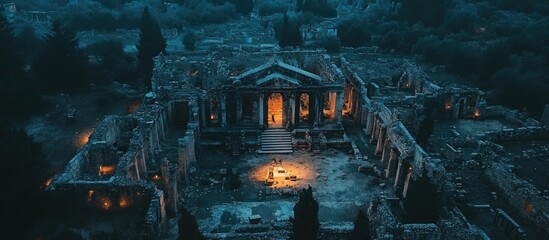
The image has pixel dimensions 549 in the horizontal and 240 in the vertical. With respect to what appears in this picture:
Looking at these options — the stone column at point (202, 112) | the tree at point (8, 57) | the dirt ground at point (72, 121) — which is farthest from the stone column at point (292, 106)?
the tree at point (8, 57)

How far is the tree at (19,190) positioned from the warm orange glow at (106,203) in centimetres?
321

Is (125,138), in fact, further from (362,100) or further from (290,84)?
(362,100)

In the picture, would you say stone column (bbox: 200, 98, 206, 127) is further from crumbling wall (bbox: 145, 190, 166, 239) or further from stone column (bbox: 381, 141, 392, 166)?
stone column (bbox: 381, 141, 392, 166)

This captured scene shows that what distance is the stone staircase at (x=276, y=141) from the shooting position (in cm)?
3659

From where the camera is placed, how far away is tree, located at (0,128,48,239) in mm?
23453

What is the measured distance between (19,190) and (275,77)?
19.7m

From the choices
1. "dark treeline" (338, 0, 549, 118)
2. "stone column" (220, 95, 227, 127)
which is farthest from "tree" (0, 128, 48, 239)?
"dark treeline" (338, 0, 549, 118)

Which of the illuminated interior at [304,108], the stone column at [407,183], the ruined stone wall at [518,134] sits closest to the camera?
the stone column at [407,183]

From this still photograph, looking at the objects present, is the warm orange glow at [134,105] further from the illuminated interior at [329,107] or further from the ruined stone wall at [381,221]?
the ruined stone wall at [381,221]

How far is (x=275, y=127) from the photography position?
38.7 meters

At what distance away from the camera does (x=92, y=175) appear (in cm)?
2888

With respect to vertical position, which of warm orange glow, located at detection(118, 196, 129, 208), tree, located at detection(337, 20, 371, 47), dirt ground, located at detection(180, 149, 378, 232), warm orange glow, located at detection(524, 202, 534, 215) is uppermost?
tree, located at detection(337, 20, 371, 47)

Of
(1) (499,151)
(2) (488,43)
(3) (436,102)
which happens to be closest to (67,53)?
(3) (436,102)

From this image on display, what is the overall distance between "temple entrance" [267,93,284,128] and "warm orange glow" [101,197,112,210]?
1617cm
